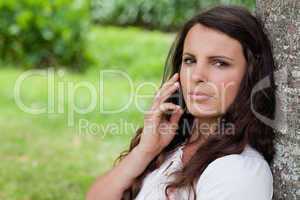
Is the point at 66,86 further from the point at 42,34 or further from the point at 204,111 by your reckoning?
the point at 204,111

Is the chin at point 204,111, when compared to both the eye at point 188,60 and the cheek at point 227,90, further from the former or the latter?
the eye at point 188,60

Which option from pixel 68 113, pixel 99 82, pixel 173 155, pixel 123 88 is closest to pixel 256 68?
pixel 173 155

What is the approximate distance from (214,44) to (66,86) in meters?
5.60

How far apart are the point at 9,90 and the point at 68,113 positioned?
122 centimetres

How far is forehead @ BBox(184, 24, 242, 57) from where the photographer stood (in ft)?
7.64

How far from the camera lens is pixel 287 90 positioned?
223 cm

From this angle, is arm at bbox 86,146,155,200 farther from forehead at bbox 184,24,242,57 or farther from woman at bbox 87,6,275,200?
forehead at bbox 184,24,242,57

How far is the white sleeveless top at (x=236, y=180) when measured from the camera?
6.82ft

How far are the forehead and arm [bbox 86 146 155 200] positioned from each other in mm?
472

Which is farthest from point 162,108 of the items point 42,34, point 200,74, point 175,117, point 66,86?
point 42,34

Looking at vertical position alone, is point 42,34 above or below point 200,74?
below

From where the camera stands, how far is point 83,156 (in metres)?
5.64

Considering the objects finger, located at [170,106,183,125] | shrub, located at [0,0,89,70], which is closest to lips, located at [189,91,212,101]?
A: finger, located at [170,106,183,125]

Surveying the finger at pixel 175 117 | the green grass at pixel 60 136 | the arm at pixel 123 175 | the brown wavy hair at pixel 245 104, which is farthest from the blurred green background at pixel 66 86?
the arm at pixel 123 175
